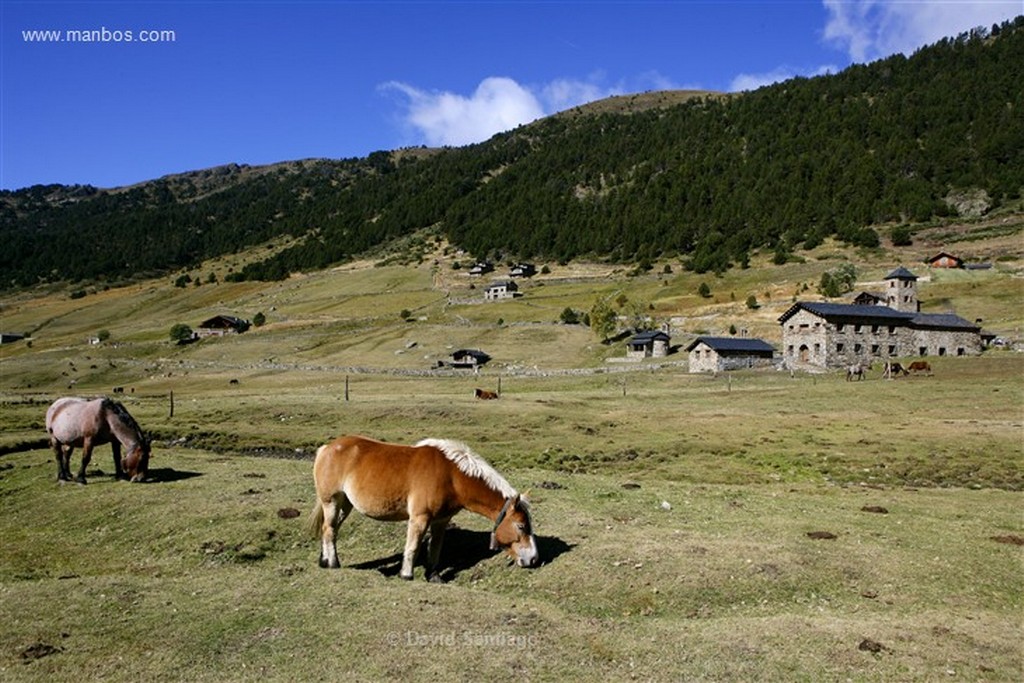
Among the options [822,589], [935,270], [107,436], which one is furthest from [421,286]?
[822,589]

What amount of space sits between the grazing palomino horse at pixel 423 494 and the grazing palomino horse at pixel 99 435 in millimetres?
11946

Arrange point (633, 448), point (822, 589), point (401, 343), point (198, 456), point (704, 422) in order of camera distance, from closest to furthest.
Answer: point (822, 589), point (198, 456), point (633, 448), point (704, 422), point (401, 343)

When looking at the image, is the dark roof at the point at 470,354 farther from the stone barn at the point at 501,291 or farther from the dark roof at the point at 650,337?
the stone barn at the point at 501,291

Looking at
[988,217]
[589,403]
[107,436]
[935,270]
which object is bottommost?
[589,403]

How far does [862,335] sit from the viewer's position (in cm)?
Result: 8638

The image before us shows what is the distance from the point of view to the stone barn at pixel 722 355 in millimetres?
84375

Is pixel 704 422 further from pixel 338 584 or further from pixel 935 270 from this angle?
pixel 935 270

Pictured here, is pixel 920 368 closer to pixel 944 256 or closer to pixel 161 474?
pixel 161 474

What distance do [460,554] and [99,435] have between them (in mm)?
15766

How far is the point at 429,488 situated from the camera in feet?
44.4

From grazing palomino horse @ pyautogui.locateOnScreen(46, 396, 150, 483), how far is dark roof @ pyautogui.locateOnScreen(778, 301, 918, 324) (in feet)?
268

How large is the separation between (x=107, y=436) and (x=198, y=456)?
25.7 feet

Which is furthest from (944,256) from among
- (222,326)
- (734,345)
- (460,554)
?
(222,326)

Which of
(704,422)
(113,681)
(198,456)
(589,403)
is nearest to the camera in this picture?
(113,681)
